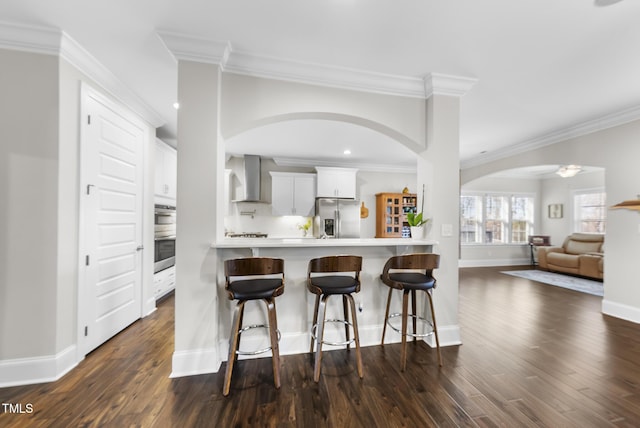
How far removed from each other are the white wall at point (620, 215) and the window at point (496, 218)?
3.50 meters

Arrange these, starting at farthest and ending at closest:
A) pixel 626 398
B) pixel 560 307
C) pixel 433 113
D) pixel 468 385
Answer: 1. pixel 560 307
2. pixel 433 113
3. pixel 468 385
4. pixel 626 398

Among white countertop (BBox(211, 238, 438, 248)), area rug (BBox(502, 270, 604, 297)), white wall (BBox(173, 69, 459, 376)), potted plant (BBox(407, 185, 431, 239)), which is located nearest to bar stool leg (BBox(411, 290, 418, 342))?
white wall (BBox(173, 69, 459, 376))

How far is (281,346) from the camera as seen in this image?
240cm

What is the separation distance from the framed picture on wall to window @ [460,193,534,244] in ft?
1.35

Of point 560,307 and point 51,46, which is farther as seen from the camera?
point 560,307

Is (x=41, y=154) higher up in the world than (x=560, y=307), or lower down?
higher up

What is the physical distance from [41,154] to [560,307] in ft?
20.0

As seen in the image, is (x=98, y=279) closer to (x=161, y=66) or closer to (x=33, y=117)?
(x=33, y=117)

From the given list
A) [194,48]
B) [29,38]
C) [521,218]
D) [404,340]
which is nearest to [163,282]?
[29,38]

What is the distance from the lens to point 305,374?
2.09 m

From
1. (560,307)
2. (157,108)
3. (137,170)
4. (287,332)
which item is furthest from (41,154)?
(560,307)

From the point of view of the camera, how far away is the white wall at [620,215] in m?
A: 3.26

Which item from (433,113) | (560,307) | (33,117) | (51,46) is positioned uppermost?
(51,46)

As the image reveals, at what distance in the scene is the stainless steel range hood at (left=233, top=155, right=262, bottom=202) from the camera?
5473 mm
